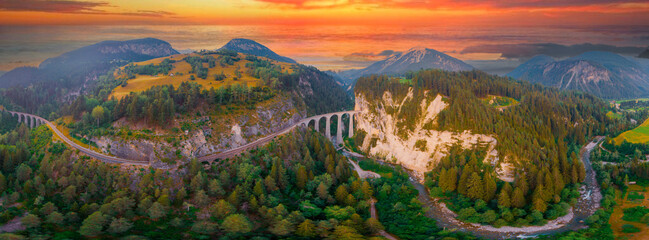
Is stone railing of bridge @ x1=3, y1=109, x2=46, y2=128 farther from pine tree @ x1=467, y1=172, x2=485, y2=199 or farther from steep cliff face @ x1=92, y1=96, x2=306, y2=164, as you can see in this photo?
pine tree @ x1=467, y1=172, x2=485, y2=199

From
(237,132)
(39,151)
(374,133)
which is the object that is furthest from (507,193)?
(39,151)

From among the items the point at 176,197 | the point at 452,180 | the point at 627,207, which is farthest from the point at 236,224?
the point at 627,207

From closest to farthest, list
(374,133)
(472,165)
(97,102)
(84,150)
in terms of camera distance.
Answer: (84,150)
(472,165)
(97,102)
(374,133)

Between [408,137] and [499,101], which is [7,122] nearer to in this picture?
[408,137]

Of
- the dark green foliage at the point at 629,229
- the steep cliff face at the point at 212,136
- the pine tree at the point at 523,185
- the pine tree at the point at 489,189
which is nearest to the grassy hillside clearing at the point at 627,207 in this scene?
the dark green foliage at the point at 629,229

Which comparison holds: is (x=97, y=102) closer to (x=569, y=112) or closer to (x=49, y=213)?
(x=49, y=213)

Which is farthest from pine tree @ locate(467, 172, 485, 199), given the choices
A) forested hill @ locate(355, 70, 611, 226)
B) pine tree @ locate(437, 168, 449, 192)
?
pine tree @ locate(437, 168, 449, 192)
